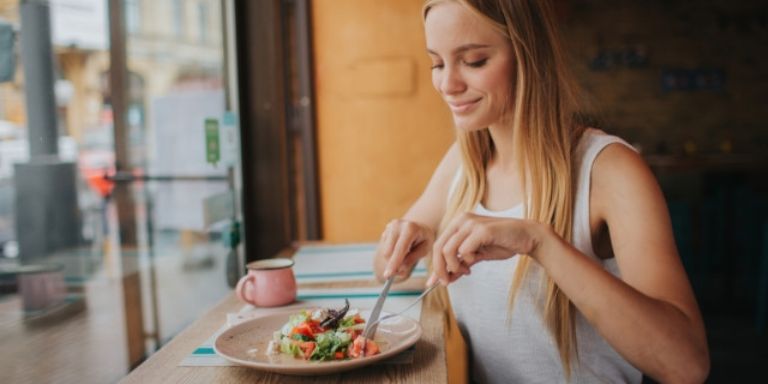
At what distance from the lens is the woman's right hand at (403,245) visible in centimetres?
126

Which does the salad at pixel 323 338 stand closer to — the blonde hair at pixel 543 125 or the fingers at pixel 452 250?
the fingers at pixel 452 250

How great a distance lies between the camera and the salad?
0.97 m

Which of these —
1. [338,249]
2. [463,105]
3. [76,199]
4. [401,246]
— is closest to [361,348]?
[401,246]

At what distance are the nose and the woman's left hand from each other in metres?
0.32

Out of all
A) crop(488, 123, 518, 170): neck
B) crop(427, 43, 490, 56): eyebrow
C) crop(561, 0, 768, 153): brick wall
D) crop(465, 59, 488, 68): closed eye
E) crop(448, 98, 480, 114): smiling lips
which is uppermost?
crop(561, 0, 768, 153): brick wall

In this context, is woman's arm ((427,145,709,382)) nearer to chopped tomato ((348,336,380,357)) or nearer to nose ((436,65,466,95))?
chopped tomato ((348,336,380,357))

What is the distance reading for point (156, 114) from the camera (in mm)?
2158

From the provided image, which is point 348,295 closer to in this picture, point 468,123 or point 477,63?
point 468,123

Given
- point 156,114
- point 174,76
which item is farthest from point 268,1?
point 174,76

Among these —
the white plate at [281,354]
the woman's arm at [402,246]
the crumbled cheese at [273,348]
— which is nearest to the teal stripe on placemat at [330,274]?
the woman's arm at [402,246]

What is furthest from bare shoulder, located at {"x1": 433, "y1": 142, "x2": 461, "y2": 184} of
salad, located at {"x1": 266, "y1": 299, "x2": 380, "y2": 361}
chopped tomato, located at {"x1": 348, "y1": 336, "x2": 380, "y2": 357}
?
chopped tomato, located at {"x1": 348, "y1": 336, "x2": 380, "y2": 357}

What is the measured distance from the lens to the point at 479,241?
100 cm

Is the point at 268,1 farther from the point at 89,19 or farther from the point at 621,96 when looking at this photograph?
the point at 621,96

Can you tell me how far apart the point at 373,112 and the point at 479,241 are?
175cm
